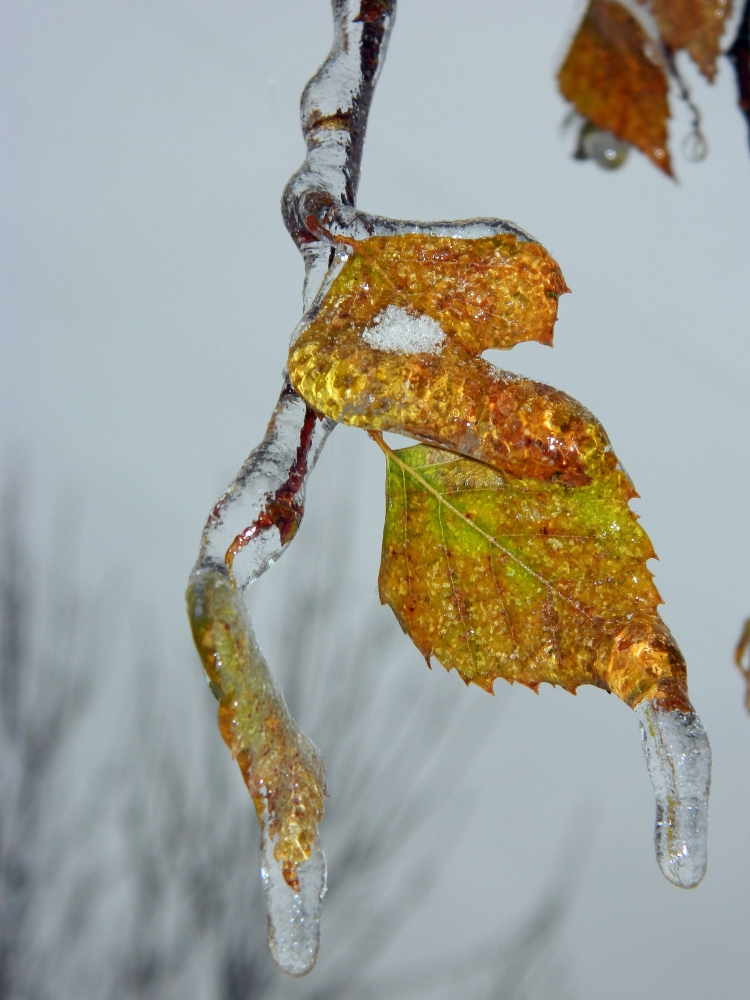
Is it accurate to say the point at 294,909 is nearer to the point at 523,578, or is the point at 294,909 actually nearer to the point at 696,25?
the point at 523,578

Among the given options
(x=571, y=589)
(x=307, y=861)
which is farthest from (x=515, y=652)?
(x=307, y=861)

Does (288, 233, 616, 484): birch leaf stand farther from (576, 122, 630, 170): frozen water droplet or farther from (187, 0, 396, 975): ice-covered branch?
(576, 122, 630, 170): frozen water droplet

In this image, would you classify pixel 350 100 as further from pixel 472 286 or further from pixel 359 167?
pixel 472 286

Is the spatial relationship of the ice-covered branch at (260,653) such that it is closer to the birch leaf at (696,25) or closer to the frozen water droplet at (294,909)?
the frozen water droplet at (294,909)

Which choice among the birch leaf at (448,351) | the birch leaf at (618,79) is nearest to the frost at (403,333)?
the birch leaf at (448,351)

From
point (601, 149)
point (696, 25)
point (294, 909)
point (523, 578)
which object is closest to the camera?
point (294, 909)

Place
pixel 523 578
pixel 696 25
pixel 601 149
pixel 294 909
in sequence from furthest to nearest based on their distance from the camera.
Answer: pixel 601 149 → pixel 696 25 → pixel 523 578 → pixel 294 909

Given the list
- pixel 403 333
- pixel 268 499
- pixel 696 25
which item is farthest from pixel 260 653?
pixel 696 25
